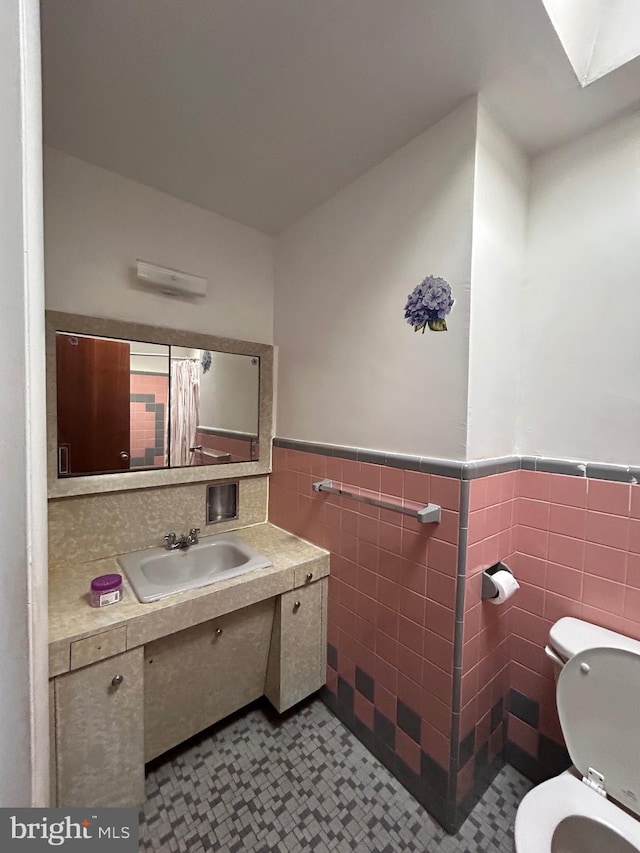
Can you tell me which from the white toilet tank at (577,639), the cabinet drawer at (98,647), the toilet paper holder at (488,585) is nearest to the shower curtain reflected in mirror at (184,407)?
the cabinet drawer at (98,647)

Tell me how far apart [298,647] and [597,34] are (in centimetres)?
236

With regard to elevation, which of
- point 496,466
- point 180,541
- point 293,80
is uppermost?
point 293,80

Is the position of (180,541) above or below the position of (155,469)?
below

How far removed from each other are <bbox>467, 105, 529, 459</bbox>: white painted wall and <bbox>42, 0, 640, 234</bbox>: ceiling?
125 millimetres

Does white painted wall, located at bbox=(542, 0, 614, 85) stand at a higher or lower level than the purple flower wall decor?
higher

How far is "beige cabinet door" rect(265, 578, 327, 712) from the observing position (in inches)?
57.7

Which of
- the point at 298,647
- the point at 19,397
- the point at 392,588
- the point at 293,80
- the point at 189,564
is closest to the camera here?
the point at 19,397

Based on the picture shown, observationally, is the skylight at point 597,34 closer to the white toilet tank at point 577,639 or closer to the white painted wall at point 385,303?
the white painted wall at point 385,303

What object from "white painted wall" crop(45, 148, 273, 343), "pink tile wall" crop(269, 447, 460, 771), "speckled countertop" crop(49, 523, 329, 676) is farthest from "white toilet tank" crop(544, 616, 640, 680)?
"white painted wall" crop(45, 148, 273, 343)

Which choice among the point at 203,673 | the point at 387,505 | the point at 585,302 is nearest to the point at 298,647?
the point at 203,673

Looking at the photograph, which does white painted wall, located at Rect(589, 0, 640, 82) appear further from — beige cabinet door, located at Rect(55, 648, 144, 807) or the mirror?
beige cabinet door, located at Rect(55, 648, 144, 807)

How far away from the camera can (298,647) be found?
1.51m

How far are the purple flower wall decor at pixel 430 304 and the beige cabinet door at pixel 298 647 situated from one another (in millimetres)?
1203

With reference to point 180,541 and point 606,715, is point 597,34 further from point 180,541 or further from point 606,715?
point 180,541
